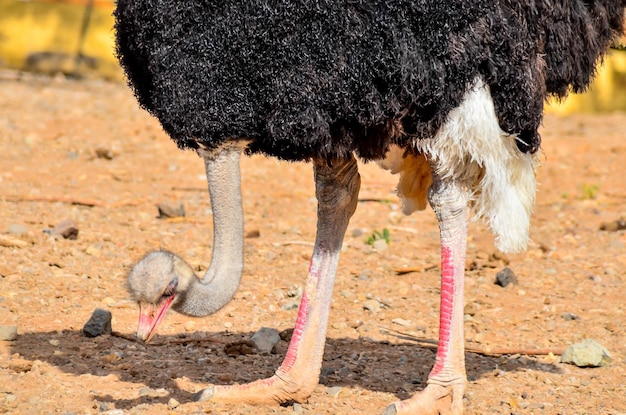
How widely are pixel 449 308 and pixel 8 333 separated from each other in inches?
84.2

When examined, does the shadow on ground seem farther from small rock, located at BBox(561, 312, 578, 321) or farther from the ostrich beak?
small rock, located at BBox(561, 312, 578, 321)

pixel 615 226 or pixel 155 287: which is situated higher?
pixel 615 226

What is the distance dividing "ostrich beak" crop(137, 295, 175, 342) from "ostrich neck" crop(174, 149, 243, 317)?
63 millimetres

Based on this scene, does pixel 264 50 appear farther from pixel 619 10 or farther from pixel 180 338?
pixel 180 338

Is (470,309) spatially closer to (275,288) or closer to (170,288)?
(275,288)

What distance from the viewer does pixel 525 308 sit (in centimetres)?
571

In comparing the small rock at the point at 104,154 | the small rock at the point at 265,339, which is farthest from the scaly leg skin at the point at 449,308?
Result: the small rock at the point at 104,154

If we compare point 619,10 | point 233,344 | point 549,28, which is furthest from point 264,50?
point 233,344

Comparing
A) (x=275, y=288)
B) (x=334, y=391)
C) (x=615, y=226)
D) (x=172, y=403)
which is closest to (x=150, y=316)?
(x=172, y=403)

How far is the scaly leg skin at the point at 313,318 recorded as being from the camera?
4.16 meters

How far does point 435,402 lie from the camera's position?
13.2 ft

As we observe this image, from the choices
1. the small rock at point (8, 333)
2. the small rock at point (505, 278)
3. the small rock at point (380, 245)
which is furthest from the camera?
the small rock at point (380, 245)

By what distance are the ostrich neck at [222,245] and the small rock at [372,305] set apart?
5.26 feet

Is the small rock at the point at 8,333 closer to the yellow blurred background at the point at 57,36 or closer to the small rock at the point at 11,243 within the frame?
the small rock at the point at 11,243
